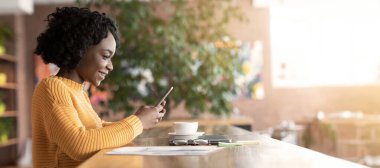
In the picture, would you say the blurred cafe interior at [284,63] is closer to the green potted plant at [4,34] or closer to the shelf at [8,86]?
the shelf at [8,86]

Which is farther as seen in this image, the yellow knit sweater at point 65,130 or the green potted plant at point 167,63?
the green potted plant at point 167,63

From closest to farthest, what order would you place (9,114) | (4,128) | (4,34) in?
(4,128) → (4,34) → (9,114)

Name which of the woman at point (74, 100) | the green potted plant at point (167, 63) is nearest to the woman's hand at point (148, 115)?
the woman at point (74, 100)

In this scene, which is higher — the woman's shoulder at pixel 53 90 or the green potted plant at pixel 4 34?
the green potted plant at pixel 4 34

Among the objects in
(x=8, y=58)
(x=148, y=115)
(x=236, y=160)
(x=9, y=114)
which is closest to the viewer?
(x=236, y=160)

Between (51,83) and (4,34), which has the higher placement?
(4,34)

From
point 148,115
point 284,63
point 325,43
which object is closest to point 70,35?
point 148,115

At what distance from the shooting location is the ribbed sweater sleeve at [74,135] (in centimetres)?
154

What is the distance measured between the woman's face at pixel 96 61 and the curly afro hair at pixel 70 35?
2 cm

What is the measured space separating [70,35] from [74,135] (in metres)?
0.41

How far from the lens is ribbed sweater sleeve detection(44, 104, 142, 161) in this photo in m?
1.54

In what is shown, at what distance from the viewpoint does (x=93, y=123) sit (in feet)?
6.01

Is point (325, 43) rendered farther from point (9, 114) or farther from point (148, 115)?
point (148, 115)

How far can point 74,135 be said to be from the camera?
1.54 metres
